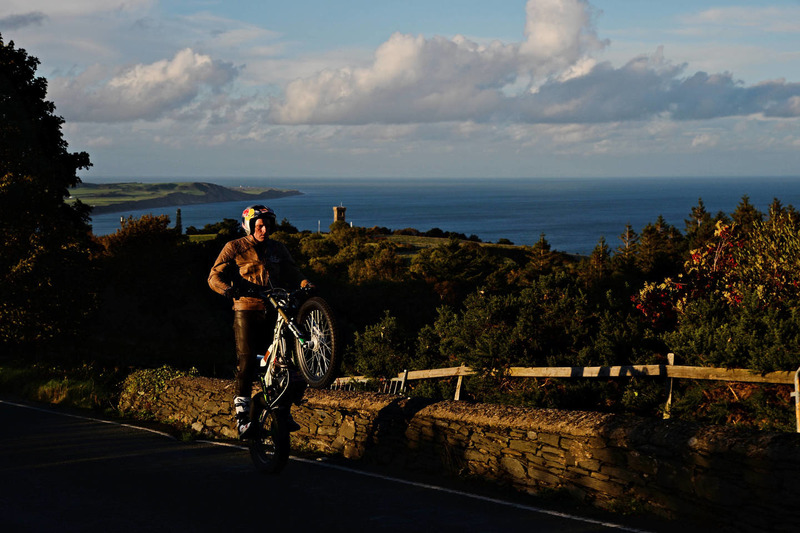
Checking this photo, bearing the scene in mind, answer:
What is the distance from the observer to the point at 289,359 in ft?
28.5

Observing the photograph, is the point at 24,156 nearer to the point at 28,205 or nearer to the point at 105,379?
the point at 28,205

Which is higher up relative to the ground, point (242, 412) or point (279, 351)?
point (279, 351)

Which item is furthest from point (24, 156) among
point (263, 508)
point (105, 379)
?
point (263, 508)

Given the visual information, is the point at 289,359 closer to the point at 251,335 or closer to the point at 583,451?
the point at 251,335

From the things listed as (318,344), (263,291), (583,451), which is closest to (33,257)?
(263,291)

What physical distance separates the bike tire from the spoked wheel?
0.72 m

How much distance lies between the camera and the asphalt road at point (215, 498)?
23.5ft

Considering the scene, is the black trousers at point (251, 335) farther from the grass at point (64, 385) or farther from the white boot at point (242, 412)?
the grass at point (64, 385)

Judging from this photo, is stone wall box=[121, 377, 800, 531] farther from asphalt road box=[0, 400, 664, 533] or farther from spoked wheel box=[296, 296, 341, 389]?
spoked wheel box=[296, 296, 341, 389]

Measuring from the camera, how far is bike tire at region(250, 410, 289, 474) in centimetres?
882

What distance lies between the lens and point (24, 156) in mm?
27391

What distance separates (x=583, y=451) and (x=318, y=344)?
9.44 ft

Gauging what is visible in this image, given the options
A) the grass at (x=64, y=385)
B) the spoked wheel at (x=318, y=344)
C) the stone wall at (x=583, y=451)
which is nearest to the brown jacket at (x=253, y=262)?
the spoked wheel at (x=318, y=344)

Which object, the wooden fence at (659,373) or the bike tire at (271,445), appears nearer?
the bike tire at (271,445)
